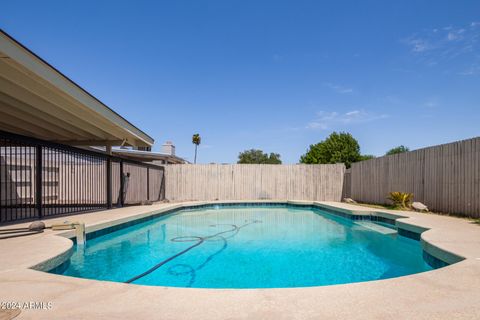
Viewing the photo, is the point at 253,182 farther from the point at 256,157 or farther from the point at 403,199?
the point at 256,157

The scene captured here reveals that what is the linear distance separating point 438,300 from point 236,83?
46.1ft

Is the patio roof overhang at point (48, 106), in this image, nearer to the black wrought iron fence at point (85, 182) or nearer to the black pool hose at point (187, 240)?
the black wrought iron fence at point (85, 182)

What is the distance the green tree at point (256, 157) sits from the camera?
53616 millimetres

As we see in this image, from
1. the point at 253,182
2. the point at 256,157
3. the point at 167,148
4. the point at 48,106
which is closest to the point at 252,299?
the point at 48,106

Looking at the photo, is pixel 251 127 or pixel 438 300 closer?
pixel 438 300

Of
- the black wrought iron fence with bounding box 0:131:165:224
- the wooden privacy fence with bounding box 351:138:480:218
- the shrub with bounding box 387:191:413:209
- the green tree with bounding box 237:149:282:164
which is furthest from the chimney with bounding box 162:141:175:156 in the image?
the green tree with bounding box 237:149:282:164

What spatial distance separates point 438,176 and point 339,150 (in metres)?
20.0

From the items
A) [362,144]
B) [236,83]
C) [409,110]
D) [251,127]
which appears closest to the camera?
[409,110]

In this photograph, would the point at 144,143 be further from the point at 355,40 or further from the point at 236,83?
the point at 355,40

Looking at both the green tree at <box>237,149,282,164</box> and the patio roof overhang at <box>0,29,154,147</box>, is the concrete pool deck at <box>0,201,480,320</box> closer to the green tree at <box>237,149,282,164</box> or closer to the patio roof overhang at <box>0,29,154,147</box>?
the patio roof overhang at <box>0,29,154,147</box>

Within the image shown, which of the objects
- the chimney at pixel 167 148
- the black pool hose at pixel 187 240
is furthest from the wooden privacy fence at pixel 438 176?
the chimney at pixel 167 148

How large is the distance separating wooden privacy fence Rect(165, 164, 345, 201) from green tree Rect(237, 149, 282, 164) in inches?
1531

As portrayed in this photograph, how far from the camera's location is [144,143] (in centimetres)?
1011

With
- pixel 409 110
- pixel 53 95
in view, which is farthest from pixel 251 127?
pixel 53 95
